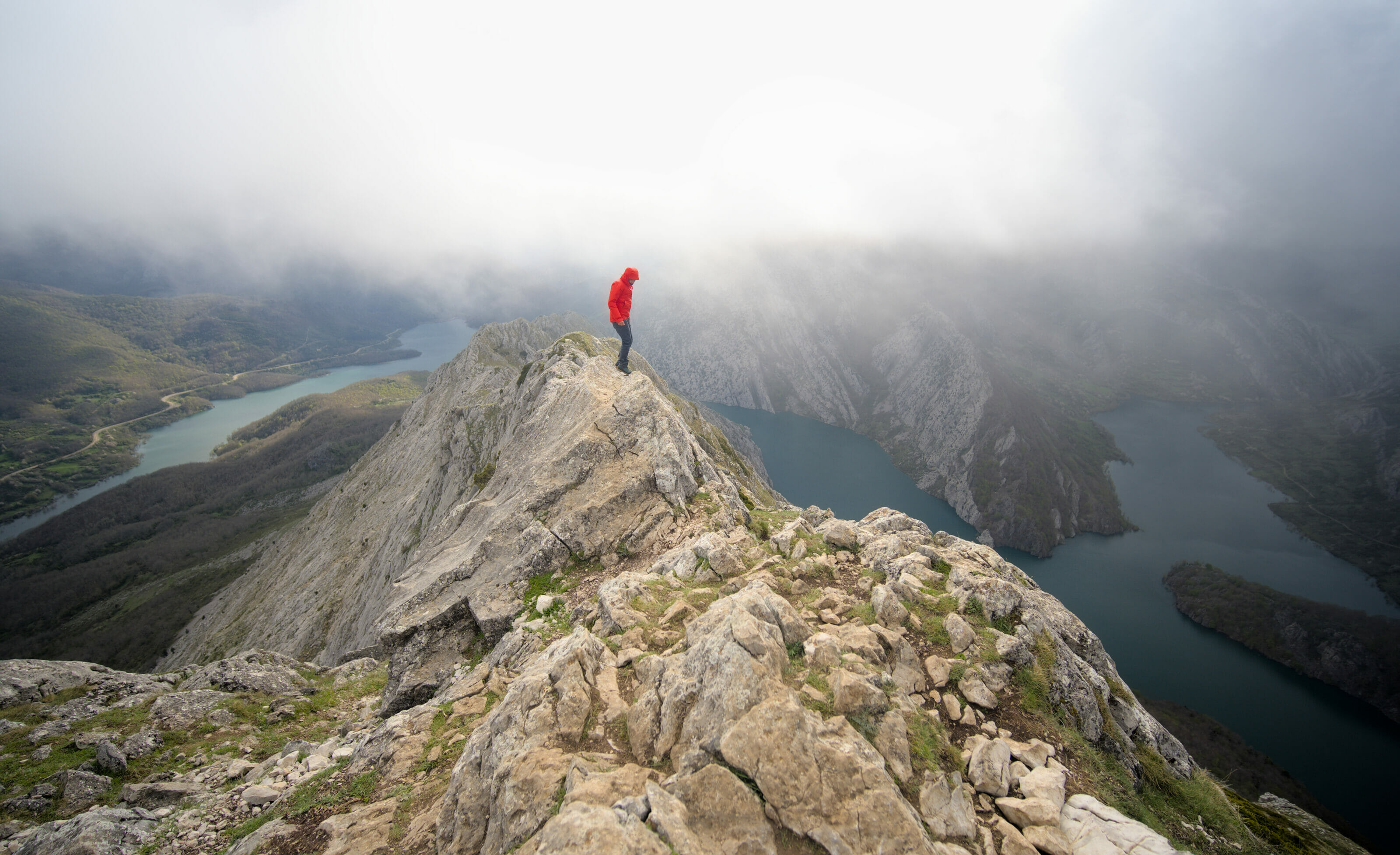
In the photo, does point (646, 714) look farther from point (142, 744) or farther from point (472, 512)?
point (142, 744)

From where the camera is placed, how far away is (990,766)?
28.3 feet

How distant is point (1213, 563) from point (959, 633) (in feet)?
615

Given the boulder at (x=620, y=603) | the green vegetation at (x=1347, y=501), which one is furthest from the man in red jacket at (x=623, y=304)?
the green vegetation at (x=1347, y=501)

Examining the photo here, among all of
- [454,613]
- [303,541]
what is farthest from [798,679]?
[303,541]

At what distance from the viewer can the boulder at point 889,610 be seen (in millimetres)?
11703

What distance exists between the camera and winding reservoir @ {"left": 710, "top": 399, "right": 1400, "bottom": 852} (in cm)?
8744

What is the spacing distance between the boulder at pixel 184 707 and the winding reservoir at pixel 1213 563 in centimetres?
12327

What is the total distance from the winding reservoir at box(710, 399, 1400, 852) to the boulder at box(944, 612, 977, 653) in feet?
390

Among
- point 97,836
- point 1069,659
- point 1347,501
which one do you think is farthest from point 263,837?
point 1347,501

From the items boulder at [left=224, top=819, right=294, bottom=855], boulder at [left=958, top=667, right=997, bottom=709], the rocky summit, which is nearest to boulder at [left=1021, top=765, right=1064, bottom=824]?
the rocky summit

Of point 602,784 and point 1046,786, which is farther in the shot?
point 1046,786

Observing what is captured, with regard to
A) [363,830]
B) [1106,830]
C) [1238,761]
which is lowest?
[1238,761]

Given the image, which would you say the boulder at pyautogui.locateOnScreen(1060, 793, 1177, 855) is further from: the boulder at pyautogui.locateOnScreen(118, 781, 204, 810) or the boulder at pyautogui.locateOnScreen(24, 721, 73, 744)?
the boulder at pyautogui.locateOnScreen(24, 721, 73, 744)

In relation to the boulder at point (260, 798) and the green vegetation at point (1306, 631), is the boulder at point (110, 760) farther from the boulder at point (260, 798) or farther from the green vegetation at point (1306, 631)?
the green vegetation at point (1306, 631)
